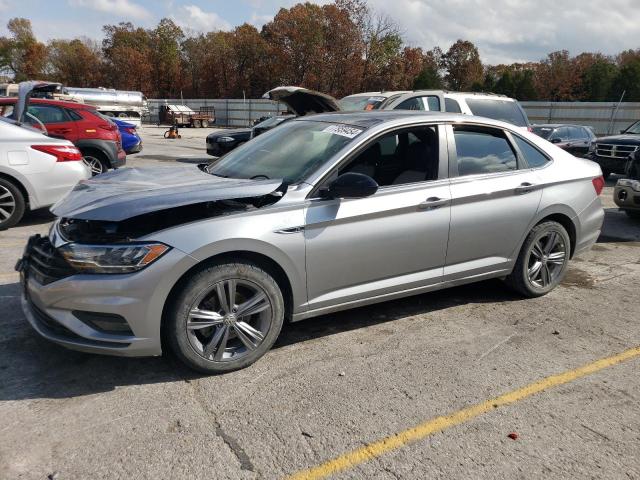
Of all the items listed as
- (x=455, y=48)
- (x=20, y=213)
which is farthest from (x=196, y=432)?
(x=455, y=48)

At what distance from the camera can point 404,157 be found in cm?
425

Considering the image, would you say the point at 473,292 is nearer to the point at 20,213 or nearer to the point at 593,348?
the point at 593,348

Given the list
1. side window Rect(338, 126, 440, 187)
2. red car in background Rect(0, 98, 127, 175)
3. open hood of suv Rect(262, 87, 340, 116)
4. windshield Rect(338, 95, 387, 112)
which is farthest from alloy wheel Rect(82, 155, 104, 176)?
side window Rect(338, 126, 440, 187)

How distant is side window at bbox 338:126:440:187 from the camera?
4.05 metres

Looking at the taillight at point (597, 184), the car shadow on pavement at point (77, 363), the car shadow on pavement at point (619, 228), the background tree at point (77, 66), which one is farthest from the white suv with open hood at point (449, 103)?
the background tree at point (77, 66)

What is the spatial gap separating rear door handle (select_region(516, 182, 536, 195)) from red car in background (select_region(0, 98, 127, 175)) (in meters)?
7.74

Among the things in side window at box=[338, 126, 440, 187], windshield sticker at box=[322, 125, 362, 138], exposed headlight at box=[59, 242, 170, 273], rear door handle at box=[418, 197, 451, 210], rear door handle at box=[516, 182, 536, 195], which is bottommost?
exposed headlight at box=[59, 242, 170, 273]

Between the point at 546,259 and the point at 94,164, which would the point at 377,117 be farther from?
the point at 94,164

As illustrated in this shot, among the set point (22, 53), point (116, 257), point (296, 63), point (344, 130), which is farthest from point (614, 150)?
point (22, 53)

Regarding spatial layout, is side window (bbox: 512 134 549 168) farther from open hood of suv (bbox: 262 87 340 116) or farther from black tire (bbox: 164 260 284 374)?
black tire (bbox: 164 260 284 374)

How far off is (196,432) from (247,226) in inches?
47.8

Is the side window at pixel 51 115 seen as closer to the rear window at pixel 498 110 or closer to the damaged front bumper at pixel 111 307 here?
the rear window at pixel 498 110

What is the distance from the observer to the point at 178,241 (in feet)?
10.2

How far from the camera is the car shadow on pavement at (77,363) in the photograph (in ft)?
10.3
